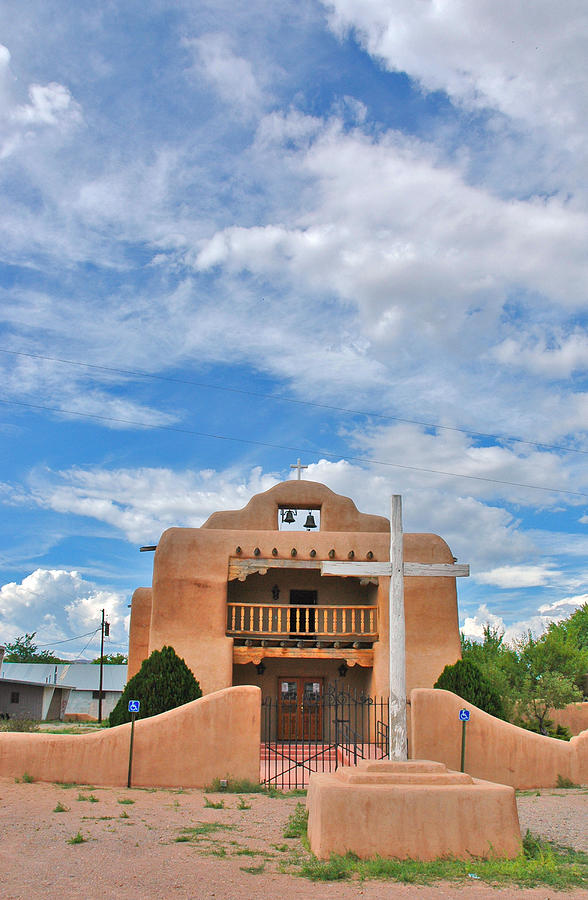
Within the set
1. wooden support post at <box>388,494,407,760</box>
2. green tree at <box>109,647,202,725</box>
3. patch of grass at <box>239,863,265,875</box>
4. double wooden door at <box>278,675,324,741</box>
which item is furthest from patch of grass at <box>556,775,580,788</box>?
patch of grass at <box>239,863,265,875</box>

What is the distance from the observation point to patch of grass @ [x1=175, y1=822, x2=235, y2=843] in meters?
10.4

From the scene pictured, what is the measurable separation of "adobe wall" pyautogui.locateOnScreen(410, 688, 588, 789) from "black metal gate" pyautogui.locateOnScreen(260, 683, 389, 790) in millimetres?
1004

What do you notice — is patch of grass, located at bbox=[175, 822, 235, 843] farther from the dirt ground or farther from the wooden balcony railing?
the wooden balcony railing

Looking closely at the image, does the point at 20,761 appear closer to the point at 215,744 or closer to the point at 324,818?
the point at 215,744

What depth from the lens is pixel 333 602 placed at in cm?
2395

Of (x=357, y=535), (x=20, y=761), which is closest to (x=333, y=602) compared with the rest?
(x=357, y=535)

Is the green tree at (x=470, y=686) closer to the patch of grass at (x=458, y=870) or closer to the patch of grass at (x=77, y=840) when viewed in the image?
the patch of grass at (x=458, y=870)

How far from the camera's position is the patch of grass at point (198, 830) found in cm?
1040

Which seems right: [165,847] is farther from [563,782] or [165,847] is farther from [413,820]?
[563,782]

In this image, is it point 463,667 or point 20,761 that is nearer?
point 20,761

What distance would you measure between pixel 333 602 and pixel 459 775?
13940 mm

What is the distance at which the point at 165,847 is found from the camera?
9844 millimetres

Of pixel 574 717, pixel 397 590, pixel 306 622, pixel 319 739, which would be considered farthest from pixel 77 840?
pixel 574 717

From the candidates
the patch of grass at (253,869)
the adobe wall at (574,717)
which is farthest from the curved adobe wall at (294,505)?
the patch of grass at (253,869)
